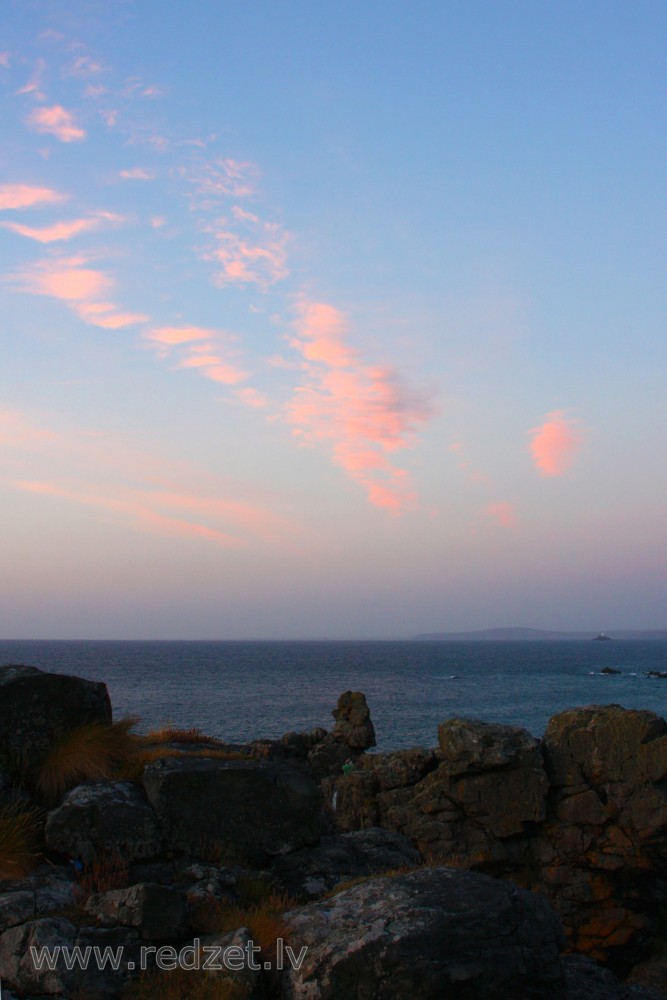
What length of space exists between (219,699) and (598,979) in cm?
9318

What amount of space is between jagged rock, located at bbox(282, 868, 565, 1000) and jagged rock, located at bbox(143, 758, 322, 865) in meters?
2.25

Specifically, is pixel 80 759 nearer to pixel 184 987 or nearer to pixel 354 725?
pixel 184 987

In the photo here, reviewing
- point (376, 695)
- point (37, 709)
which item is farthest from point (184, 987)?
point (376, 695)

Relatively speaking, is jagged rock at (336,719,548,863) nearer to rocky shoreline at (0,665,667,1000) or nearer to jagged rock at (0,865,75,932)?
rocky shoreline at (0,665,667,1000)

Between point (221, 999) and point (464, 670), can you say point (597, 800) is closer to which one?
point (221, 999)

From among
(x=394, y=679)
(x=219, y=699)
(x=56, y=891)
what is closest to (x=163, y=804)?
(x=56, y=891)

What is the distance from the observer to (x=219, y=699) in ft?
328

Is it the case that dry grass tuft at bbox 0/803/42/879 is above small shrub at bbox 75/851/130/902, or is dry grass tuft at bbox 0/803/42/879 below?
above

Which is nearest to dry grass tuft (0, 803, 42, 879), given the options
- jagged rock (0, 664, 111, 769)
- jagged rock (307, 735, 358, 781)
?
jagged rock (0, 664, 111, 769)

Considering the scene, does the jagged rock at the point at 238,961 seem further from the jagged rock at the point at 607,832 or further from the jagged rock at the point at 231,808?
the jagged rock at the point at 607,832

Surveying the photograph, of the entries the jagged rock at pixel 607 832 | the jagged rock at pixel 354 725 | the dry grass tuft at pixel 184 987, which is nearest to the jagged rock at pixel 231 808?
the dry grass tuft at pixel 184 987

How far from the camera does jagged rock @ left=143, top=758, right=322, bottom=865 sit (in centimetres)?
1032

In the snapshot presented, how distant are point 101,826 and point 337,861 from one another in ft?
11.2

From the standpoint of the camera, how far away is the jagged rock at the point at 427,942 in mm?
7215
